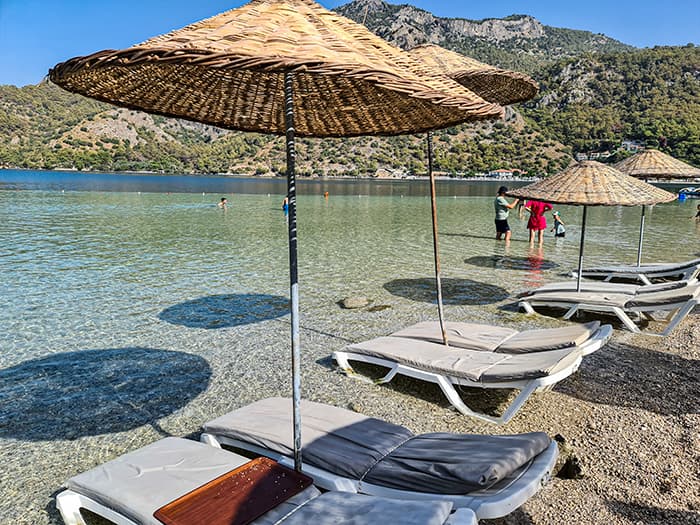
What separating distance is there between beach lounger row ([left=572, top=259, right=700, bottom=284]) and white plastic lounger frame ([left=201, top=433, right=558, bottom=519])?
7.72 m

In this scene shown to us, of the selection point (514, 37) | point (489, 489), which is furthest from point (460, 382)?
point (514, 37)

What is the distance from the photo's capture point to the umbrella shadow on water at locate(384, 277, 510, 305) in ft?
29.5

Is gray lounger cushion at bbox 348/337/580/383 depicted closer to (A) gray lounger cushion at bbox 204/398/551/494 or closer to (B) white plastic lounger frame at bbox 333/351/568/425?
(B) white plastic lounger frame at bbox 333/351/568/425

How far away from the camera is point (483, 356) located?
482 cm

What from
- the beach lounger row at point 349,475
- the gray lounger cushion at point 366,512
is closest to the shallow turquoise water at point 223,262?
the beach lounger row at point 349,475

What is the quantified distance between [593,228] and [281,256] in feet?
48.4

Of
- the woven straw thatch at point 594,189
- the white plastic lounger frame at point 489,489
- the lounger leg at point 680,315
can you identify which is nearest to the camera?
the white plastic lounger frame at point 489,489

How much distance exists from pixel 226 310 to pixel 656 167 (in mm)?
10002

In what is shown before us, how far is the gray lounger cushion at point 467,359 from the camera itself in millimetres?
4133

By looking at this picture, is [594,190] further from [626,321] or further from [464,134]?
[464,134]

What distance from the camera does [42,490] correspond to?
347cm

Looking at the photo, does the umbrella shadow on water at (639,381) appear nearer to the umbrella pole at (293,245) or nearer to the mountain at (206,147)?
the umbrella pole at (293,245)

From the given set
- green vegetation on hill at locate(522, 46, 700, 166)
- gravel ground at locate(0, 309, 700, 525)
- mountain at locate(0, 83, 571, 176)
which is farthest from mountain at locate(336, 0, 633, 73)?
gravel ground at locate(0, 309, 700, 525)

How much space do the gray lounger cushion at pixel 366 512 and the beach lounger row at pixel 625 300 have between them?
4.98 meters
